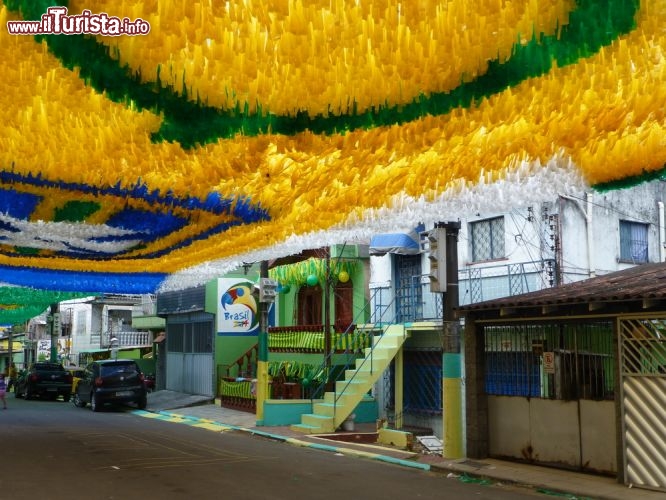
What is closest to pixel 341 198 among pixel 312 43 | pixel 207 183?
pixel 207 183

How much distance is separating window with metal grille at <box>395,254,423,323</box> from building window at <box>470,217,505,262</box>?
6.58ft

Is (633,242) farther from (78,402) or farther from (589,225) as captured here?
(78,402)

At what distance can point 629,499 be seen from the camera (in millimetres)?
10672

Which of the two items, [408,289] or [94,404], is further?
[94,404]

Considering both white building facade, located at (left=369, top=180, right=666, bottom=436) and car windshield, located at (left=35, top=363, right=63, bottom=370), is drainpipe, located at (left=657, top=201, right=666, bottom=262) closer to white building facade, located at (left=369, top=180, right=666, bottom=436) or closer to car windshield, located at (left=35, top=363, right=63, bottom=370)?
white building facade, located at (left=369, top=180, right=666, bottom=436)

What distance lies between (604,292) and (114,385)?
19.8 meters

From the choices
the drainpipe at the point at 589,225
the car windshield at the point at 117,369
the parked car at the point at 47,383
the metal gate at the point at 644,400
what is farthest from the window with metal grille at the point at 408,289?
the parked car at the point at 47,383

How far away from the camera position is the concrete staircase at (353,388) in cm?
1927

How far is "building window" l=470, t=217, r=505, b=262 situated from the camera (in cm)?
1962

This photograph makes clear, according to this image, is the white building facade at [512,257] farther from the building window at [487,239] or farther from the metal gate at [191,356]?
the metal gate at [191,356]

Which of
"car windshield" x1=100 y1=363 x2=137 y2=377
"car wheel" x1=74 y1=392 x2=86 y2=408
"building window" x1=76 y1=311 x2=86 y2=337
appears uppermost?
"building window" x1=76 y1=311 x2=86 y2=337

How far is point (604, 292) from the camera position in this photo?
39.4 feet

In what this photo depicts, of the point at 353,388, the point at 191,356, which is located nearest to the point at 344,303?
the point at 191,356

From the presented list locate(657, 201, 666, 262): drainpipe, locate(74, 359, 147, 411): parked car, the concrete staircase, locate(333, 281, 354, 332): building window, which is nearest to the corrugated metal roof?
locate(657, 201, 666, 262): drainpipe
